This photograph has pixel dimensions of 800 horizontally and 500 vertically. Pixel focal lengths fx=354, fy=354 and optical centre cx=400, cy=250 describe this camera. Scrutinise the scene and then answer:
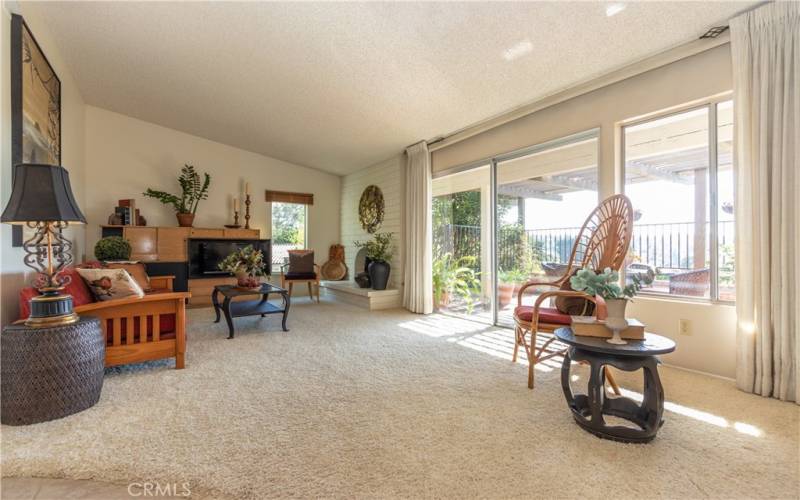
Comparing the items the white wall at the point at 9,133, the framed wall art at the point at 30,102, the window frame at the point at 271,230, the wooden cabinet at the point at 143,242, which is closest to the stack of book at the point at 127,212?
the wooden cabinet at the point at 143,242

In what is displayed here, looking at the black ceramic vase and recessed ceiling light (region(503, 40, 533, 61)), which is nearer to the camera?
recessed ceiling light (region(503, 40, 533, 61))

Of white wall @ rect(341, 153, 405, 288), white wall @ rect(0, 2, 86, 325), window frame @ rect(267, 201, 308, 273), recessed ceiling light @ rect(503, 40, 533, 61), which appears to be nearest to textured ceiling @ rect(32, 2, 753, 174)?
recessed ceiling light @ rect(503, 40, 533, 61)

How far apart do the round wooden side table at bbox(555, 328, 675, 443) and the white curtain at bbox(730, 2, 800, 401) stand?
1.06m

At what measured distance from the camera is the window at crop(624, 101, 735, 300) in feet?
8.87

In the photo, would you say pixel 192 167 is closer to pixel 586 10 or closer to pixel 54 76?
pixel 54 76

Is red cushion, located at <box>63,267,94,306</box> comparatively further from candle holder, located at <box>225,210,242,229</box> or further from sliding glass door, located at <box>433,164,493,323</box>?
sliding glass door, located at <box>433,164,493,323</box>

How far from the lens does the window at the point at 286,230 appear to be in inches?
271

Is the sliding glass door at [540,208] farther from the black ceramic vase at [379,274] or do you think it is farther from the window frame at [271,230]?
the window frame at [271,230]

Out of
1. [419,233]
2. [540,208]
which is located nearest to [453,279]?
[419,233]

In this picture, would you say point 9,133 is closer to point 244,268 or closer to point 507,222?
point 244,268

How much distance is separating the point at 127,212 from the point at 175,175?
3.44 feet

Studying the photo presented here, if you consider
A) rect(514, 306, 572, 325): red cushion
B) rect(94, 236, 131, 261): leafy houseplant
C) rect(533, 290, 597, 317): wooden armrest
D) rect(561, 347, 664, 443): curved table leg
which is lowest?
rect(561, 347, 664, 443): curved table leg

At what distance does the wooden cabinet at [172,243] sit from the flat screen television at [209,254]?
0.11 metres

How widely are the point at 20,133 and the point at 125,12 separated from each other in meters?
1.39
